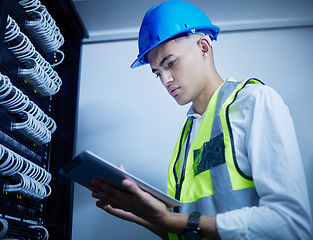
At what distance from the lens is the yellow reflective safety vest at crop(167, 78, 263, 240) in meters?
1.16

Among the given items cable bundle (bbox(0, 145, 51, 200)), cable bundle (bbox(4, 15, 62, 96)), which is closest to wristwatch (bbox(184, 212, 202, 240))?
cable bundle (bbox(0, 145, 51, 200))

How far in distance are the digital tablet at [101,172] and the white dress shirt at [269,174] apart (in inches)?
8.5

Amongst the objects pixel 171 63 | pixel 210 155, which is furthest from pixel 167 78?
pixel 210 155

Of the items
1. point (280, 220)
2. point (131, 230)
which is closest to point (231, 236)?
point (280, 220)

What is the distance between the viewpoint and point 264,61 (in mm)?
2227

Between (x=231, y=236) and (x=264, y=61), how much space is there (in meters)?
1.51

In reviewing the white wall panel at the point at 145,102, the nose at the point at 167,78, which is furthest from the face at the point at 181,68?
the white wall panel at the point at 145,102

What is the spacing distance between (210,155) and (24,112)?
0.92 meters

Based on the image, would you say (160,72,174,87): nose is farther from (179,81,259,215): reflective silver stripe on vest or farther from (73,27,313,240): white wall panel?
(73,27,313,240): white wall panel

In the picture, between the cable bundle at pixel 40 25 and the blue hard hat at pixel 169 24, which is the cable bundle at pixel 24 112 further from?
the blue hard hat at pixel 169 24

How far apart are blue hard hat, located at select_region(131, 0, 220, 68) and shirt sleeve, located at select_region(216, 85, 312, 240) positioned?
0.58 metres

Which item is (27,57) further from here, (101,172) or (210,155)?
(210,155)

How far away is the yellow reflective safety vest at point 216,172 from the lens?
3.81 ft

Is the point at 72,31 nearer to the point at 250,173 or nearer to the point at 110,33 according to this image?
the point at 110,33
